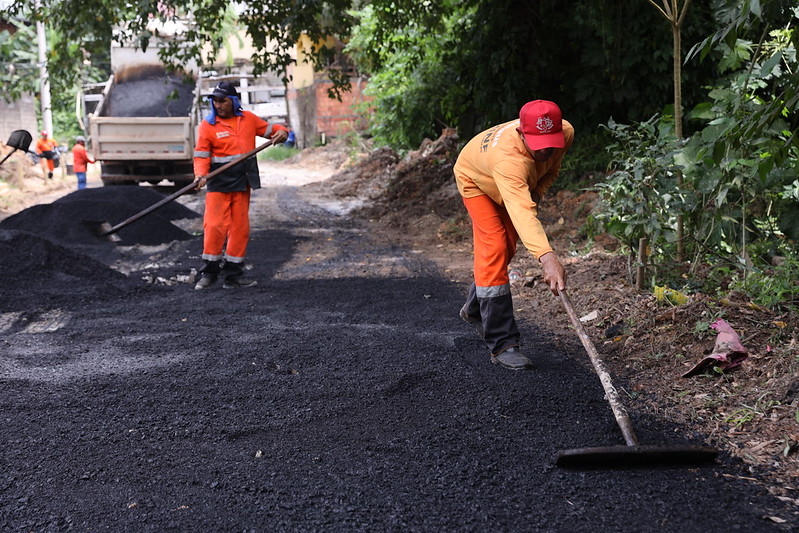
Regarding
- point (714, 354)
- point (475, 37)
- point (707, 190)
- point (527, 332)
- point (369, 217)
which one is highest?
point (475, 37)

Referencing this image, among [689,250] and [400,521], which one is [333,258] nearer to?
[689,250]

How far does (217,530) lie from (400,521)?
1.96ft

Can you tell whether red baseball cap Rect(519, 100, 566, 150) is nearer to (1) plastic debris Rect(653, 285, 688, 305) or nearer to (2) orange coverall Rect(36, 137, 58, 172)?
(1) plastic debris Rect(653, 285, 688, 305)

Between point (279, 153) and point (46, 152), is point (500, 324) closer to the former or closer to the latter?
point (46, 152)

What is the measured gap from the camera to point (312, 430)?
3.36 meters

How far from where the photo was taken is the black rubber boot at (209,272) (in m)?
6.72

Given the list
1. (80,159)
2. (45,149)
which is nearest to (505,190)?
(80,159)

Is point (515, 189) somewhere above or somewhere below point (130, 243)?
above

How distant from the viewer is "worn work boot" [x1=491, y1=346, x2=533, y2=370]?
4.18 meters

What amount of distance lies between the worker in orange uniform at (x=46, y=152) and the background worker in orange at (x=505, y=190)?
18.3 metres

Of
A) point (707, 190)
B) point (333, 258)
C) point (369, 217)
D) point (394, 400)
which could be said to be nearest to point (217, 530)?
point (394, 400)

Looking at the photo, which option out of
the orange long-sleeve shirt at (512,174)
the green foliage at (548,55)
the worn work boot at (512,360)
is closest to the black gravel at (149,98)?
the green foliage at (548,55)

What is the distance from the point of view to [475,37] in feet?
34.9

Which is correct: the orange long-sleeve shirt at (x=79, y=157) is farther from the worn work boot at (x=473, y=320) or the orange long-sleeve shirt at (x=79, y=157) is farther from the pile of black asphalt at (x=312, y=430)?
the worn work boot at (x=473, y=320)
